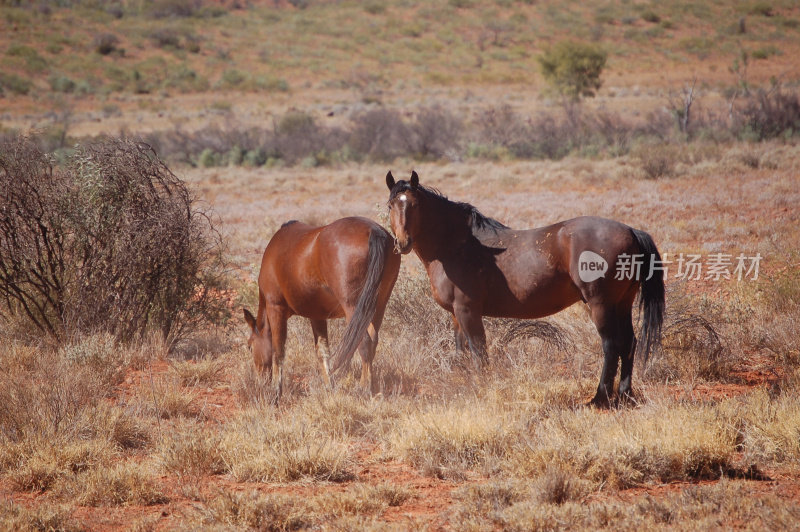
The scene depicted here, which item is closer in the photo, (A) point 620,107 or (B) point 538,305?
(B) point 538,305

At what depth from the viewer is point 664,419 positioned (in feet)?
15.5

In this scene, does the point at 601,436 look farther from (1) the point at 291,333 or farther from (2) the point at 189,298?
(2) the point at 189,298

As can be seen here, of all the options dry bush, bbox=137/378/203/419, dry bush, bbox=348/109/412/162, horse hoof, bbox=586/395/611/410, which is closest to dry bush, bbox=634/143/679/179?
dry bush, bbox=348/109/412/162

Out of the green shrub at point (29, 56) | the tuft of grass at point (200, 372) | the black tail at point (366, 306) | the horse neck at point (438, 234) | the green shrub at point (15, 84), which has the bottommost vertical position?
the tuft of grass at point (200, 372)

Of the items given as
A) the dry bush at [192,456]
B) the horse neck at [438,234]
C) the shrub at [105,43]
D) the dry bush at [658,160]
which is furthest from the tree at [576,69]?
the shrub at [105,43]

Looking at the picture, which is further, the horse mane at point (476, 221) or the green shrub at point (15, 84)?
the green shrub at point (15, 84)

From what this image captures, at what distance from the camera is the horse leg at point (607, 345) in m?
5.53

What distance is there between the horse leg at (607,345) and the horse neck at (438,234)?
4.31ft

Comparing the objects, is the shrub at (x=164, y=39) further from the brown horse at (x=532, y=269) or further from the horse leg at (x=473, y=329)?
the horse leg at (x=473, y=329)

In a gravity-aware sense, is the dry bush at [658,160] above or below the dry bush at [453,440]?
above

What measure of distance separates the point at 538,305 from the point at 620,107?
31247 millimetres

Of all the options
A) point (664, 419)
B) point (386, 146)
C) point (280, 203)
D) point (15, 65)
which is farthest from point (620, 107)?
point (15, 65)

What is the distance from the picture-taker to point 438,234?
611cm

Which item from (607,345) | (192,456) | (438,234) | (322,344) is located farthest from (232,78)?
(192,456)
